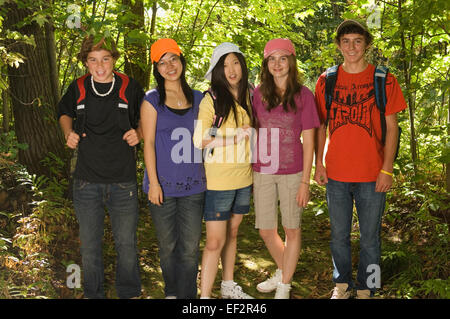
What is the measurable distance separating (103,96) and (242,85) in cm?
112

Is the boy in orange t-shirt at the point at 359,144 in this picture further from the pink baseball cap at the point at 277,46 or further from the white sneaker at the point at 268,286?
the white sneaker at the point at 268,286

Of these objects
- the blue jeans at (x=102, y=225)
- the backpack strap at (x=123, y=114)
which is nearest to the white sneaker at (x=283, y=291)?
the blue jeans at (x=102, y=225)

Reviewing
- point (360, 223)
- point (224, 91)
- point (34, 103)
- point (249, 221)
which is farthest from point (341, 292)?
point (34, 103)

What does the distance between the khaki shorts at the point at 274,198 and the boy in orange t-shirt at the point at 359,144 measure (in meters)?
0.31

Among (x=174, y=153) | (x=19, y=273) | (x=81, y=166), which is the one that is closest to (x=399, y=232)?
(x=174, y=153)

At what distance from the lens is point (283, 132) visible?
3625 millimetres

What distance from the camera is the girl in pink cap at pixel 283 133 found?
11.9 ft

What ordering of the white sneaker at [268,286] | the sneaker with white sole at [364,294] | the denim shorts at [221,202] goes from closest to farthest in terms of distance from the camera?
1. the denim shorts at [221,202]
2. the sneaker with white sole at [364,294]
3. the white sneaker at [268,286]

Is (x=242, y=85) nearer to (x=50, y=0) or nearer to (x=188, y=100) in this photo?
(x=188, y=100)

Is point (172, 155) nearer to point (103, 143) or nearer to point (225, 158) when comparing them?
point (225, 158)

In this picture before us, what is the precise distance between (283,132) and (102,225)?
1.67 m

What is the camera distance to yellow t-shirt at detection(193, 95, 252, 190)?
3.52 meters

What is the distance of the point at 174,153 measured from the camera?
11.4ft

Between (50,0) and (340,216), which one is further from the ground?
(50,0)
